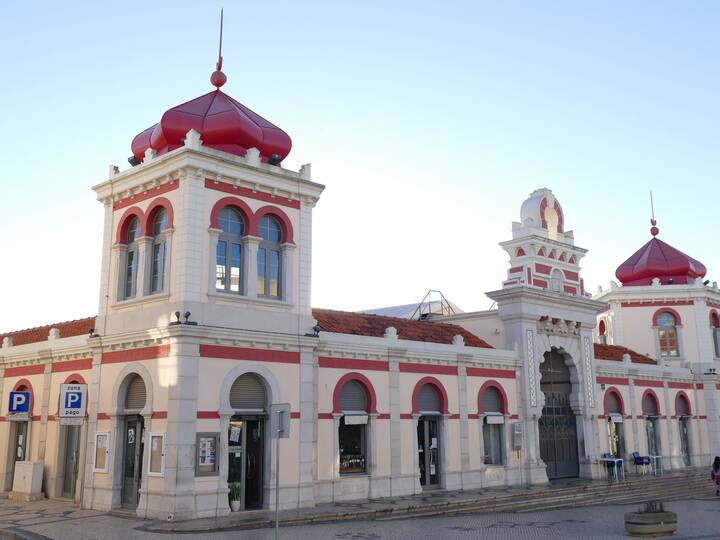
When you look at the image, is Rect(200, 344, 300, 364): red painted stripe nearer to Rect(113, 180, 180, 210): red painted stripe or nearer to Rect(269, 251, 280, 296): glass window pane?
Rect(269, 251, 280, 296): glass window pane

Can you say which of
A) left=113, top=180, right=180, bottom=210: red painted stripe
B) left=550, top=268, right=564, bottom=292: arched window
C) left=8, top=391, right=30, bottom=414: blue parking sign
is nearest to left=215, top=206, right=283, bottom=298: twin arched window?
left=113, top=180, right=180, bottom=210: red painted stripe

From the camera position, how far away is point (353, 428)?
2414cm

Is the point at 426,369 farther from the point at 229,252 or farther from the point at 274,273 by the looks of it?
the point at 229,252

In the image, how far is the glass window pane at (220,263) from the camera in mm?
20641

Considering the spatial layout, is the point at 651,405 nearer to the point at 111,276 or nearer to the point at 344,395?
the point at 344,395

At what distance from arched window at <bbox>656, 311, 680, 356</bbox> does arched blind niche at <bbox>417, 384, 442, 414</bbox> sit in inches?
831

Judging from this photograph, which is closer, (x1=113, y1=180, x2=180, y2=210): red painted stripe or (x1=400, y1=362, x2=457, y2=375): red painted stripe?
(x1=113, y1=180, x2=180, y2=210): red painted stripe

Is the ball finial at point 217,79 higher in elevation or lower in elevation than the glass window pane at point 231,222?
higher

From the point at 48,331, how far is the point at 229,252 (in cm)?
1299

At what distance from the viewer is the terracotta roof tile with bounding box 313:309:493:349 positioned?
85.3ft

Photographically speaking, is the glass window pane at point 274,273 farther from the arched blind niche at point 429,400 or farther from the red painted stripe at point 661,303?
the red painted stripe at point 661,303

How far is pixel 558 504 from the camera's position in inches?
958

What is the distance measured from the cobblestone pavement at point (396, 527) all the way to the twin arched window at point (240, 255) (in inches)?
267

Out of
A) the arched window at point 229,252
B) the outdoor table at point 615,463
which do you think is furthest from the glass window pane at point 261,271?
the outdoor table at point 615,463
